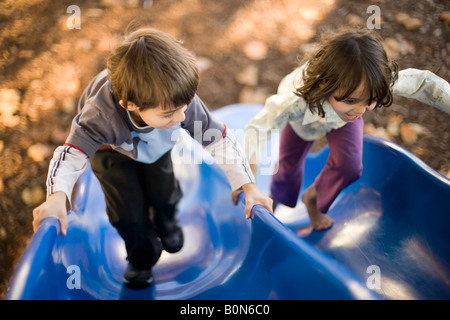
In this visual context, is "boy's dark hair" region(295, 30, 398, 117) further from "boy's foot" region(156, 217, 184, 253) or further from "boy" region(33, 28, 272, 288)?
"boy's foot" region(156, 217, 184, 253)

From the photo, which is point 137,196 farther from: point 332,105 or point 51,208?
point 332,105

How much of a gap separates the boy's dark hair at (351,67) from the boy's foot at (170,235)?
0.47 meters

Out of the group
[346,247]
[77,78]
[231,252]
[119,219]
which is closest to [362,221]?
[346,247]

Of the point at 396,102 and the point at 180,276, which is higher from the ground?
the point at 396,102

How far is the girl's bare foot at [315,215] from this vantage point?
36.9 inches

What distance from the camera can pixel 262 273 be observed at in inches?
26.0

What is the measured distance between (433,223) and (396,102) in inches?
27.4

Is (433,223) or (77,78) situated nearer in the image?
(433,223)

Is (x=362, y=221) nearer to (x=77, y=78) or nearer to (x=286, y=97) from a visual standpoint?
(x=286, y=97)

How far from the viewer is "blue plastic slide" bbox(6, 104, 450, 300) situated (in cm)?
56

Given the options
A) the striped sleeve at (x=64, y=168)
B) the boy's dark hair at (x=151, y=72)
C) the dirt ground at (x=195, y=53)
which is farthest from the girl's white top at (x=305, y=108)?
the dirt ground at (x=195, y=53)

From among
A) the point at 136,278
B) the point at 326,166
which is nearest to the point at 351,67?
the point at 326,166

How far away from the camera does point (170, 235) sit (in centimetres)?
94
